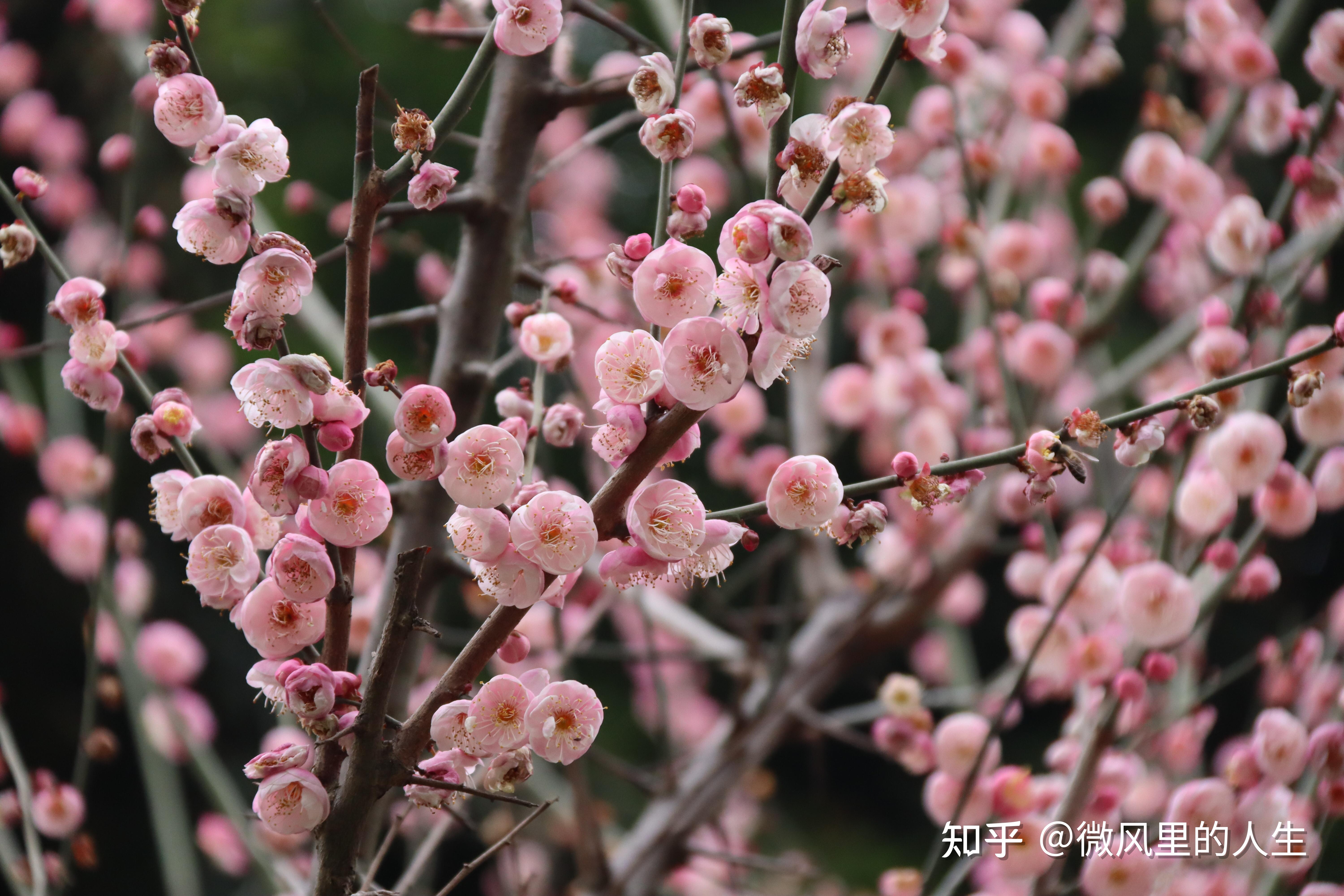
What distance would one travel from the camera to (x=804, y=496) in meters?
0.54

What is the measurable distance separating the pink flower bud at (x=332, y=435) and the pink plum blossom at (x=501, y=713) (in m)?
0.14

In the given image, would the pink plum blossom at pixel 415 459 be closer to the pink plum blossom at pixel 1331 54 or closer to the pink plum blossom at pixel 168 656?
the pink plum blossom at pixel 1331 54

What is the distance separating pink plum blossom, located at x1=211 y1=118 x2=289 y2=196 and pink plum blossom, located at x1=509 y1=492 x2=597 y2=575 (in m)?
0.22

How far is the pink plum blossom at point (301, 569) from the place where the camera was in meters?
0.51

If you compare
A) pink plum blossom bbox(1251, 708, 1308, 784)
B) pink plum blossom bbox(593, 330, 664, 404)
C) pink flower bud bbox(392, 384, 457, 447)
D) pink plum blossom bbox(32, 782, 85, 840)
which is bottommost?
pink plum blossom bbox(32, 782, 85, 840)

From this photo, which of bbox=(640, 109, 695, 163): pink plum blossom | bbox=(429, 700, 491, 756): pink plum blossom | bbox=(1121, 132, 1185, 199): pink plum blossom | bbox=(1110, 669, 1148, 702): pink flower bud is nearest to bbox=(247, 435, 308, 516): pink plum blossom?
bbox=(429, 700, 491, 756): pink plum blossom

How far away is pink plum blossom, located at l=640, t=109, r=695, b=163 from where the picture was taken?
540 millimetres

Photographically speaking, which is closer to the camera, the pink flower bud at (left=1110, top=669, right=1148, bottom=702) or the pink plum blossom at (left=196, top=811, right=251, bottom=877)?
the pink flower bud at (left=1110, top=669, right=1148, bottom=702)

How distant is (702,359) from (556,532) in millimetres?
110

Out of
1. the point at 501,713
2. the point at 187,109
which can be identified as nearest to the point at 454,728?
the point at 501,713

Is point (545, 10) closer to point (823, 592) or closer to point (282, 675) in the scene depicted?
point (282, 675)

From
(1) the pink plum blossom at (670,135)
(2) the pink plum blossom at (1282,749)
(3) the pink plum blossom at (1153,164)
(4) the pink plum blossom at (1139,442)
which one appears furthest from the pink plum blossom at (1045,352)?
(1) the pink plum blossom at (670,135)

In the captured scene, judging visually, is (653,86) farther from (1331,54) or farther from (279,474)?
(1331,54)

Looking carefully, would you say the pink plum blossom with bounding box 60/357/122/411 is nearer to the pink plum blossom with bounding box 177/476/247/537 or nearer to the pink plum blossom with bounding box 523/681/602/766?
the pink plum blossom with bounding box 177/476/247/537
